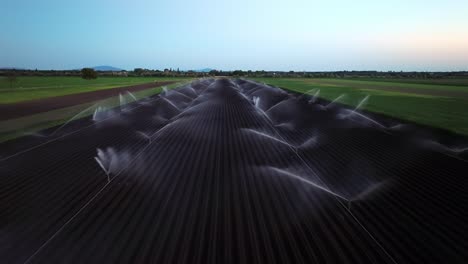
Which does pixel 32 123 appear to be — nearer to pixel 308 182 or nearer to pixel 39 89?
pixel 308 182

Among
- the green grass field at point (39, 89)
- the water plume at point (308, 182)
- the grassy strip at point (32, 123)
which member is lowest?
the green grass field at point (39, 89)

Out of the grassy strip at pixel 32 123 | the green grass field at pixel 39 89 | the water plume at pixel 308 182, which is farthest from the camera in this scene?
the green grass field at pixel 39 89

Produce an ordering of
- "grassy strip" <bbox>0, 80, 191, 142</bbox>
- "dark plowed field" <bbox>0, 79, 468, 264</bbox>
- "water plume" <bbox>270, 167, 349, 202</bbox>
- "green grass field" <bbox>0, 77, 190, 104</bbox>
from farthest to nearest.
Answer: "green grass field" <bbox>0, 77, 190, 104</bbox>
"grassy strip" <bbox>0, 80, 191, 142</bbox>
"water plume" <bbox>270, 167, 349, 202</bbox>
"dark plowed field" <bbox>0, 79, 468, 264</bbox>

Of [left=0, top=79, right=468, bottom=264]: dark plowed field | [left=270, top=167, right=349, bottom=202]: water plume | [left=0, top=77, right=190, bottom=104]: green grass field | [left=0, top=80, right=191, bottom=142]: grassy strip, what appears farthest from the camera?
[left=0, top=77, right=190, bottom=104]: green grass field

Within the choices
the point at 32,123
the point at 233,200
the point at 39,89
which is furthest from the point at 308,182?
the point at 39,89

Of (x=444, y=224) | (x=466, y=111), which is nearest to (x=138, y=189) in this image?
(x=444, y=224)

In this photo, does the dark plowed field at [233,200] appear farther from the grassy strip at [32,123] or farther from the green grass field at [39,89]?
the green grass field at [39,89]

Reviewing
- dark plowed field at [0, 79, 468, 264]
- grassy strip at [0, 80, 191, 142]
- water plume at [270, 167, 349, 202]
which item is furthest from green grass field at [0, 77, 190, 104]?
water plume at [270, 167, 349, 202]

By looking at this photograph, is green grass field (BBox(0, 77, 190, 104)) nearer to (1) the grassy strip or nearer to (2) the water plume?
(1) the grassy strip

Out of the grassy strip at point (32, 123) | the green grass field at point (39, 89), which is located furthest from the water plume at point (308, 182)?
the green grass field at point (39, 89)
